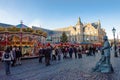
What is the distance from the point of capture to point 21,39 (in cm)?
2620

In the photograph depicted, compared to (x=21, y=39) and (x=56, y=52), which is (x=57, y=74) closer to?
(x=56, y=52)

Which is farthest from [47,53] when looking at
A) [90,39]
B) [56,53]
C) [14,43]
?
[90,39]

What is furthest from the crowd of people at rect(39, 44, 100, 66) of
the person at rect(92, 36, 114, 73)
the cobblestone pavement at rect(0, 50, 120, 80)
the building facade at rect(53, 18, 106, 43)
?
the building facade at rect(53, 18, 106, 43)

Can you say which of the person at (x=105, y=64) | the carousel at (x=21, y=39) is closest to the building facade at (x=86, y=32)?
the carousel at (x=21, y=39)

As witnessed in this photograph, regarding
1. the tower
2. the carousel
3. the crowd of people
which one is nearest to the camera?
the crowd of people

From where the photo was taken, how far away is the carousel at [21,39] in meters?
25.0

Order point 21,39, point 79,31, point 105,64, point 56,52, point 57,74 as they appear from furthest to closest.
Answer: point 79,31
point 21,39
point 56,52
point 105,64
point 57,74

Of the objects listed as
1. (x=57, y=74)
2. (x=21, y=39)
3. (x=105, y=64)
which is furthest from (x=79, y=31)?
(x=57, y=74)

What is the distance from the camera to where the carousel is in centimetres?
2497

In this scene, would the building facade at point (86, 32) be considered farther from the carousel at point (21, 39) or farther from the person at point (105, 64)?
the person at point (105, 64)

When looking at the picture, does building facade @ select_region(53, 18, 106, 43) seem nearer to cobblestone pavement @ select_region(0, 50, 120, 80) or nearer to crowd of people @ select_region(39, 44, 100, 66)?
crowd of people @ select_region(39, 44, 100, 66)

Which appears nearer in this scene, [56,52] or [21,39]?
[56,52]

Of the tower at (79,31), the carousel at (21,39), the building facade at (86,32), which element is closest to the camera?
the carousel at (21,39)

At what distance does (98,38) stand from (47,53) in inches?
3190
